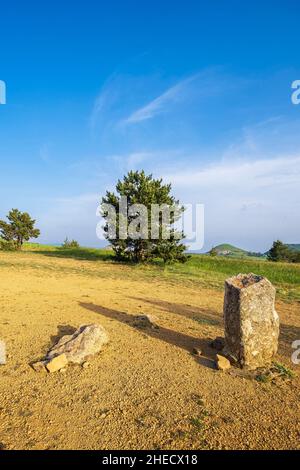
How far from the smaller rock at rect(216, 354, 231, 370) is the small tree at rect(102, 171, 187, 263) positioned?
21581mm

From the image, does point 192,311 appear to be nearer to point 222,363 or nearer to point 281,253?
point 222,363

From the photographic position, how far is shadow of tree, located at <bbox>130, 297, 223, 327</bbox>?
1061cm

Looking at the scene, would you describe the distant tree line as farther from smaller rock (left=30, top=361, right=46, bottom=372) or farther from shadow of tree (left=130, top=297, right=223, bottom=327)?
smaller rock (left=30, top=361, right=46, bottom=372)

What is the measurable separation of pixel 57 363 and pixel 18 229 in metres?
41.2

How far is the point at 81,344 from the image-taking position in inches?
275

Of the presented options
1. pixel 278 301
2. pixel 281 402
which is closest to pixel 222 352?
pixel 281 402

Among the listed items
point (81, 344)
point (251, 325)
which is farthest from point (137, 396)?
point (251, 325)

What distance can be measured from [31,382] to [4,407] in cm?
81

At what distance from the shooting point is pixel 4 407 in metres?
4.86

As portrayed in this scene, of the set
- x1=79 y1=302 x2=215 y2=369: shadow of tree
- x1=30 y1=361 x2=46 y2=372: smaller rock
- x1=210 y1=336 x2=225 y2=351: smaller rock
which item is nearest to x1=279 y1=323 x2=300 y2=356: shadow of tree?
x1=210 y1=336 x2=225 y2=351: smaller rock
